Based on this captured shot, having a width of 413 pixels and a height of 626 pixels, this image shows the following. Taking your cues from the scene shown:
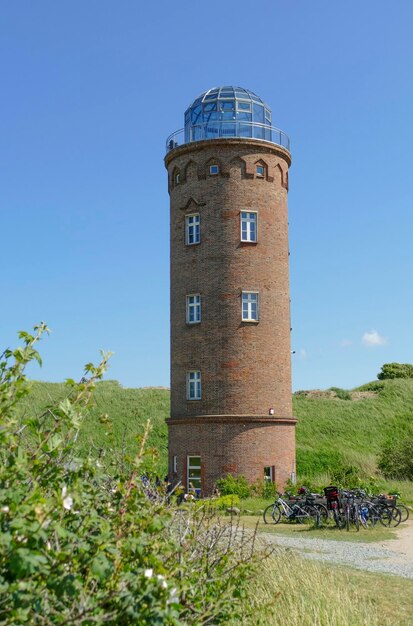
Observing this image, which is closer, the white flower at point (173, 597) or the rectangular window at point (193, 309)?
the white flower at point (173, 597)

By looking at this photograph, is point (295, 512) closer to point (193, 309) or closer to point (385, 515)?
point (385, 515)

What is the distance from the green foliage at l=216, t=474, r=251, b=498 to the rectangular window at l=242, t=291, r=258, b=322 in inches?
248

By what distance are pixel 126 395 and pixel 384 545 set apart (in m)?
34.7

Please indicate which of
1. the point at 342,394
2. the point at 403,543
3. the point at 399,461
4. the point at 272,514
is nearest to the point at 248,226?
the point at 272,514

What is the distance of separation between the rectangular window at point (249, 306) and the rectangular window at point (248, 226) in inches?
89.4

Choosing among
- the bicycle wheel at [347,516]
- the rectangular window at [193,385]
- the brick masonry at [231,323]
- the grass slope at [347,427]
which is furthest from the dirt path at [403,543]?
the grass slope at [347,427]

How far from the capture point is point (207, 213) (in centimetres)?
2939

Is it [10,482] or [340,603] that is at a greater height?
[10,482]

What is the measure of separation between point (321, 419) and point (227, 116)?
23.4 m

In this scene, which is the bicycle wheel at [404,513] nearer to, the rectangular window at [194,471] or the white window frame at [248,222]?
the rectangular window at [194,471]

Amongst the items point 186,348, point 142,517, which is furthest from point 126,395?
point 142,517

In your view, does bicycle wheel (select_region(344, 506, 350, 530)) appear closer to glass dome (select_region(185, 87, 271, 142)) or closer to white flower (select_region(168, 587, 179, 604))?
glass dome (select_region(185, 87, 271, 142))

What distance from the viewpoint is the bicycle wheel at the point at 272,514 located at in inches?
879

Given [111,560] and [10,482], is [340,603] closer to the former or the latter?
[111,560]
